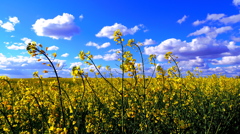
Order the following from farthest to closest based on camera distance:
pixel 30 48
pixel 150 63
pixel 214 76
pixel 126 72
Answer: pixel 214 76
pixel 150 63
pixel 126 72
pixel 30 48

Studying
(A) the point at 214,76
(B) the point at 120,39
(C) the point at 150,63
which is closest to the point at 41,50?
(B) the point at 120,39

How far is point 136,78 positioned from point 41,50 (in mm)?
2090

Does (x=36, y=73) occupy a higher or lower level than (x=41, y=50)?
lower

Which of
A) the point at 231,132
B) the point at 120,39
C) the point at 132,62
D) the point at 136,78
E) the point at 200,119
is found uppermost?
the point at 120,39

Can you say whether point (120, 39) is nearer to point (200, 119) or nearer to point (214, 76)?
point (200, 119)

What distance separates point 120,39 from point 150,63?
1.07m

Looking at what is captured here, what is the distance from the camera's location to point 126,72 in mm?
3816

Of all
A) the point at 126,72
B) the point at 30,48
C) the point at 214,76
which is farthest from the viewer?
the point at 214,76

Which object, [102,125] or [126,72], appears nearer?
[126,72]

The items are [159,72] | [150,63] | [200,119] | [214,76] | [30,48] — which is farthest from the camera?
[214,76]

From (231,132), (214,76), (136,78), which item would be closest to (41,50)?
(136,78)

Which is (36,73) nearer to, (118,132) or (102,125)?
(102,125)

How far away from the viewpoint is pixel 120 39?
390 centimetres

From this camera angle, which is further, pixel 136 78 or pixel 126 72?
pixel 136 78
